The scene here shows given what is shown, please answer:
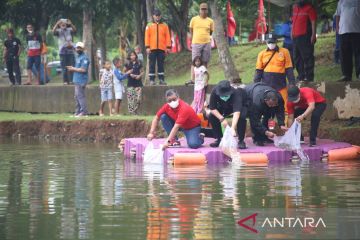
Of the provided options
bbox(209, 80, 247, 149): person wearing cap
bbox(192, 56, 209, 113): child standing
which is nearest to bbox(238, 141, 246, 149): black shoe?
bbox(209, 80, 247, 149): person wearing cap

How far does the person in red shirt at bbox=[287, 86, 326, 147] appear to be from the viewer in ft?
76.7

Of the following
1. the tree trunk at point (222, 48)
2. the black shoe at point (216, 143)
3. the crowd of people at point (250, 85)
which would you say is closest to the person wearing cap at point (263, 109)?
the crowd of people at point (250, 85)

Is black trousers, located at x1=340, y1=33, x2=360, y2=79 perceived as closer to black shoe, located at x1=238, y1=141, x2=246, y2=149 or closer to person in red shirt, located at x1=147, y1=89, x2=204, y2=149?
black shoe, located at x1=238, y1=141, x2=246, y2=149

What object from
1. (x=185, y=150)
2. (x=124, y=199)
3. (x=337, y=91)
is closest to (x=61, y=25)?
(x=337, y=91)

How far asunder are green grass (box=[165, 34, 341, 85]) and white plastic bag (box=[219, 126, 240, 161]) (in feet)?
25.1

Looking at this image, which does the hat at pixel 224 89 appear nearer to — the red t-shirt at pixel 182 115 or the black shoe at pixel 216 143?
the red t-shirt at pixel 182 115

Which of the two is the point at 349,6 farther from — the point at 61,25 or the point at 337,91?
the point at 61,25

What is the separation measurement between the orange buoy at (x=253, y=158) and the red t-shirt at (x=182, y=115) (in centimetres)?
145

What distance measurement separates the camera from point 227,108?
23.9 meters

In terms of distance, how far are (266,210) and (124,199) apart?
2460 mm

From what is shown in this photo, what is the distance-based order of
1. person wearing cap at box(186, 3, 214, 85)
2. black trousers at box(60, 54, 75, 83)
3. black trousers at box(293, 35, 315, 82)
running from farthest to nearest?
black trousers at box(60, 54, 75, 83), person wearing cap at box(186, 3, 214, 85), black trousers at box(293, 35, 315, 82)

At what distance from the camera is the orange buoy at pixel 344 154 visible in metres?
23.4

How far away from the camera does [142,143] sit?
24594 millimetres

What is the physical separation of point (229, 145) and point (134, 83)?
9.45 metres
